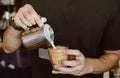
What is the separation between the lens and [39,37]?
1169 millimetres

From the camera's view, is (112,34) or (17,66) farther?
(17,66)

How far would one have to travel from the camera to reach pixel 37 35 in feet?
3.86

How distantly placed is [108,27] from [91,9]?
123 mm

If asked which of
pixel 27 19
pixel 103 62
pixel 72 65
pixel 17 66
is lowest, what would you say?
pixel 17 66

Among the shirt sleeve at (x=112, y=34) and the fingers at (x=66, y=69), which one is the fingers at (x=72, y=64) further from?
the shirt sleeve at (x=112, y=34)

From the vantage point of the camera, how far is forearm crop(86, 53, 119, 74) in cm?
133

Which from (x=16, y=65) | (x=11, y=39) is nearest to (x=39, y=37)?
(x=11, y=39)

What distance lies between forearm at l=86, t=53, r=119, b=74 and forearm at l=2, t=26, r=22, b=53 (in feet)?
1.24

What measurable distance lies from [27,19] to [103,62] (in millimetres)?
454

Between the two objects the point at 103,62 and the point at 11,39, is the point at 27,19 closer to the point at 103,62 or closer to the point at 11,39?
the point at 11,39

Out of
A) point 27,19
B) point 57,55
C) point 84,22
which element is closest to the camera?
point 57,55

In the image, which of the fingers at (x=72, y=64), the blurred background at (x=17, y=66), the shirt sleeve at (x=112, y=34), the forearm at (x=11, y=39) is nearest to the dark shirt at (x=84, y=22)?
the shirt sleeve at (x=112, y=34)

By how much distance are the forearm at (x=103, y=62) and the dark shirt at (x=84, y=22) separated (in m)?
0.04

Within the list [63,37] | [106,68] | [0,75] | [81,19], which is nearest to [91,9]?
[81,19]
